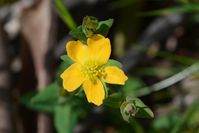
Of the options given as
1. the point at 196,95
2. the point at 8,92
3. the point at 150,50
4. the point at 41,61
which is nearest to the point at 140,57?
the point at 150,50

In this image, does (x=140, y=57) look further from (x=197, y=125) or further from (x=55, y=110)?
(x=55, y=110)

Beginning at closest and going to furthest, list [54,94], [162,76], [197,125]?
[54,94] → [197,125] → [162,76]

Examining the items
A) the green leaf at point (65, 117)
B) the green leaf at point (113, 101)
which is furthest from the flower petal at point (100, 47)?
the green leaf at point (65, 117)

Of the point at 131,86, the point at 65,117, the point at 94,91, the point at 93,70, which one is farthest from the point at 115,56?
the point at 94,91

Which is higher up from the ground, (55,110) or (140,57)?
(55,110)

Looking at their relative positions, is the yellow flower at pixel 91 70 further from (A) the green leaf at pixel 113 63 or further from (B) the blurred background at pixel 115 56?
(B) the blurred background at pixel 115 56

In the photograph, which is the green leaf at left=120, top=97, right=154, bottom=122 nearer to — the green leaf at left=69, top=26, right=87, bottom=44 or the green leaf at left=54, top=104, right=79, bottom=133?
the green leaf at left=69, top=26, right=87, bottom=44
